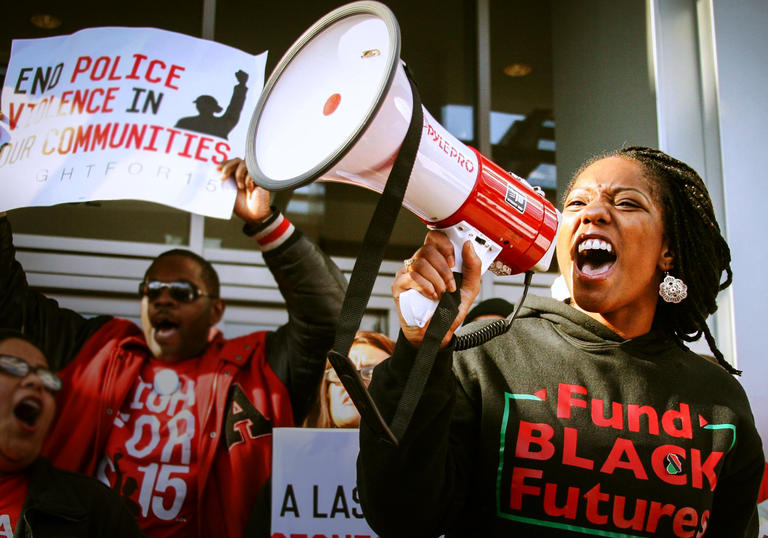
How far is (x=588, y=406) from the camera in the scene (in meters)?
1.49

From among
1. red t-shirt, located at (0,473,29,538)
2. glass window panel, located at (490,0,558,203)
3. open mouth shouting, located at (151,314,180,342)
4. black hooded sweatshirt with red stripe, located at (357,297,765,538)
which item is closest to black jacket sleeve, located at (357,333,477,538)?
black hooded sweatshirt with red stripe, located at (357,297,765,538)

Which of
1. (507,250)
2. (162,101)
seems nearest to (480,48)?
(162,101)

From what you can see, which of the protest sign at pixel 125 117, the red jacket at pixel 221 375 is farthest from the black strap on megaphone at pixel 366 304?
the red jacket at pixel 221 375

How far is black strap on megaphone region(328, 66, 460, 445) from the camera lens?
3.85 ft

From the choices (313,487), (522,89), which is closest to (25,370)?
(313,487)

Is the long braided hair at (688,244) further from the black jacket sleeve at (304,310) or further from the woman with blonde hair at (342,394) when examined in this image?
the black jacket sleeve at (304,310)

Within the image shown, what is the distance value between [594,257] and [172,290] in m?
1.88

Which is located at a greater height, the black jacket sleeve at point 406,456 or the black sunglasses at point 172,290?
the black sunglasses at point 172,290

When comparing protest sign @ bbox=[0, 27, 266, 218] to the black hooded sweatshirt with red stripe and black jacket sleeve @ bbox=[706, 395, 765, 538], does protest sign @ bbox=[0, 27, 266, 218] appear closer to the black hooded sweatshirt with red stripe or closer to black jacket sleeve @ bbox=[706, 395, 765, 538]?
the black hooded sweatshirt with red stripe

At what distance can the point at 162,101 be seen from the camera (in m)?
2.64

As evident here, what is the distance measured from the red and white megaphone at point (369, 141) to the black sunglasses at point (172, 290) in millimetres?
1902

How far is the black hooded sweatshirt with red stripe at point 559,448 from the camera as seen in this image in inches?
50.1

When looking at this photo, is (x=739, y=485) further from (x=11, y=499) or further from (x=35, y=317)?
(x=35, y=317)

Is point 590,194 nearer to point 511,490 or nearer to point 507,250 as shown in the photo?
point 507,250
